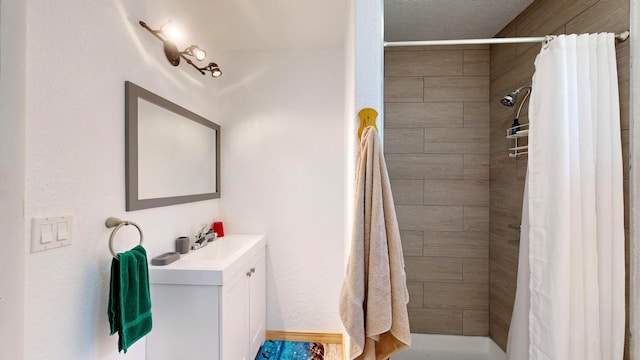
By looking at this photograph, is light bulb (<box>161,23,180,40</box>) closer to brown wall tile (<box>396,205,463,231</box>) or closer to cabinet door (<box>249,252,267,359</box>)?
cabinet door (<box>249,252,267,359</box>)

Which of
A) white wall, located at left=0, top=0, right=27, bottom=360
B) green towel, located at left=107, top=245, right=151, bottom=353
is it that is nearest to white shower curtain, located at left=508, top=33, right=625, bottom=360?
green towel, located at left=107, top=245, right=151, bottom=353

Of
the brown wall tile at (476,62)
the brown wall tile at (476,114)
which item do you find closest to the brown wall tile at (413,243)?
the brown wall tile at (476,114)

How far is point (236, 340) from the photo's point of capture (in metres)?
1.50

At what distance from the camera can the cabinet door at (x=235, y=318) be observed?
1358 mm

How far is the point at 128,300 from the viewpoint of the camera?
1.05m

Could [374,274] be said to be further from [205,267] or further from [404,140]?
[404,140]

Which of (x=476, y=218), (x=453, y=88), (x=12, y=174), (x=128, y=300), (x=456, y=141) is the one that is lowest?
(x=128, y=300)

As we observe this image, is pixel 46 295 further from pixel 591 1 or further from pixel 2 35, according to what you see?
pixel 591 1

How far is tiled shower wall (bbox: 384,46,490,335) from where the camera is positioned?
6.37 ft

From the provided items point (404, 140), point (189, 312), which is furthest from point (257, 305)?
point (404, 140)

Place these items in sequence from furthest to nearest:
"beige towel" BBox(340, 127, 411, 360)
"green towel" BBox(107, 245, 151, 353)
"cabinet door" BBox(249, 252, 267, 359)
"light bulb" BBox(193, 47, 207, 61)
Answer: "cabinet door" BBox(249, 252, 267, 359) → "light bulb" BBox(193, 47, 207, 61) → "green towel" BBox(107, 245, 151, 353) → "beige towel" BBox(340, 127, 411, 360)

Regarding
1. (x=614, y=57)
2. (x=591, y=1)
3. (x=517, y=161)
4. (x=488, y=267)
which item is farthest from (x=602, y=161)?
(x=488, y=267)

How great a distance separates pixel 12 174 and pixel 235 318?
1205 millimetres

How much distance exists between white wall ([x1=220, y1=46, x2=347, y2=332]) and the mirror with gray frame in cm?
32
